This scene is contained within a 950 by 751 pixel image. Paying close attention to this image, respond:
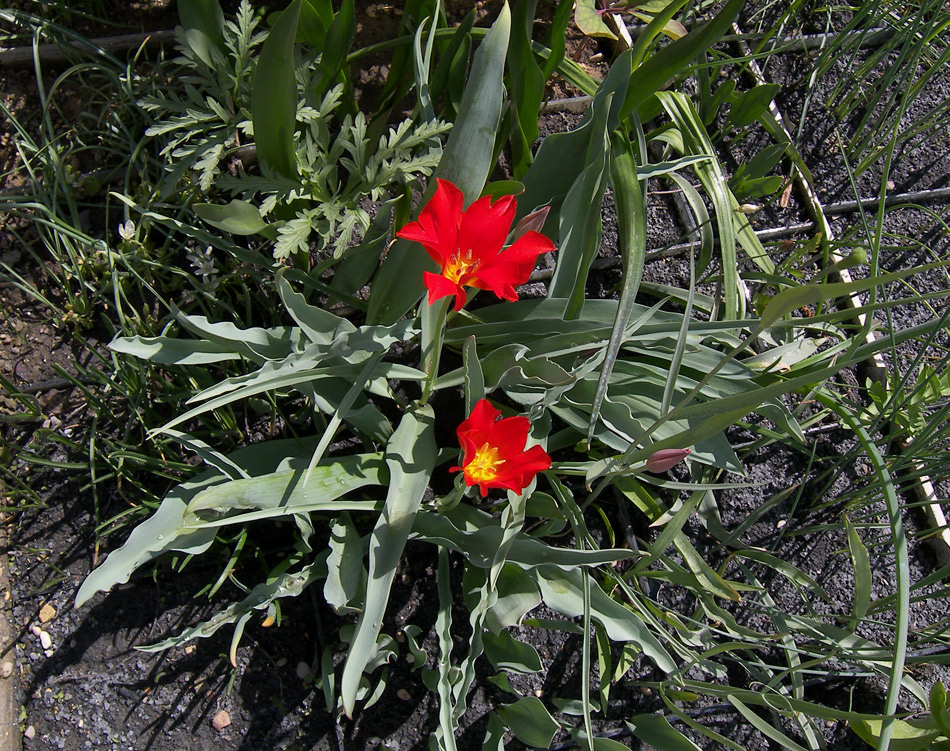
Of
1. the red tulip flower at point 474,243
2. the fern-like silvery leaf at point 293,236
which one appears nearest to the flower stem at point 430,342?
the red tulip flower at point 474,243

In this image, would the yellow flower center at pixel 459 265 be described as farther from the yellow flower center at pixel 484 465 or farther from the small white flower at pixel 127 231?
the small white flower at pixel 127 231

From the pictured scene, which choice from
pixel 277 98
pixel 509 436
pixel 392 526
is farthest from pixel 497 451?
pixel 277 98

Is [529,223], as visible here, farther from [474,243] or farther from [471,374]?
[471,374]

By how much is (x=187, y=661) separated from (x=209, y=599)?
0.13 metres

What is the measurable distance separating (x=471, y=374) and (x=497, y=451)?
123 millimetres

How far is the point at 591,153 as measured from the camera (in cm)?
115

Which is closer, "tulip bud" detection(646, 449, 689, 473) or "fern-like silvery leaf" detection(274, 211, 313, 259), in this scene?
"tulip bud" detection(646, 449, 689, 473)

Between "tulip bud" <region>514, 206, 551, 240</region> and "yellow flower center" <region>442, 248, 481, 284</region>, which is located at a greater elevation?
"tulip bud" <region>514, 206, 551, 240</region>

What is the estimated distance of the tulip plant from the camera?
998mm

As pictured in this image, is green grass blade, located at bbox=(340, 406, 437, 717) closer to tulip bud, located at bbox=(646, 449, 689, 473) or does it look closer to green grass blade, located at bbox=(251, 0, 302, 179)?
tulip bud, located at bbox=(646, 449, 689, 473)

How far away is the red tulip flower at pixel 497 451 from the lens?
951mm

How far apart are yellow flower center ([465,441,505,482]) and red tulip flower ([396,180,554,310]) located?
9.0 inches

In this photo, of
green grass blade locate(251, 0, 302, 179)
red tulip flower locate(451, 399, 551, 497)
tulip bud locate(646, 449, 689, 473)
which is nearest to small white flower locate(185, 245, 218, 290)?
green grass blade locate(251, 0, 302, 179)

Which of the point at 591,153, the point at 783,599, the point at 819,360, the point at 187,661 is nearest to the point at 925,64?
the point at 819,360
